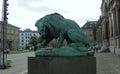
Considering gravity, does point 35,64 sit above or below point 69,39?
below

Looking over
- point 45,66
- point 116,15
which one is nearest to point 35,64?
point 45,66

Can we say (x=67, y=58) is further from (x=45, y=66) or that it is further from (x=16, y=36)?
(x=16, y=36)

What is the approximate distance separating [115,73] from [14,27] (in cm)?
15139

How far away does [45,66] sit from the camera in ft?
29.0

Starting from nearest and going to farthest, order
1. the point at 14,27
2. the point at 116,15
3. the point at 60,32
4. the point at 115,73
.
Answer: the point at 60,32 < the point at 115,73 < the point at 116,15 < the point at 14,27

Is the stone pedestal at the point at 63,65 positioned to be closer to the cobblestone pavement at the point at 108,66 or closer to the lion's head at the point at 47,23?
the lion's head at the point at 47,23

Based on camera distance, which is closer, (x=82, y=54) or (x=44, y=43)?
(x=82, y=54)

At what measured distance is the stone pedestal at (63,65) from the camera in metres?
8.68

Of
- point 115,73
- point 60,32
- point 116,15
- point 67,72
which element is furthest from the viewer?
point 116,15

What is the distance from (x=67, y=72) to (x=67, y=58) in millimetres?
389

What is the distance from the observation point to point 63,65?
8.75 meters

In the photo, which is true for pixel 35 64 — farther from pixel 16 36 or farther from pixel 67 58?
pixel 16 36

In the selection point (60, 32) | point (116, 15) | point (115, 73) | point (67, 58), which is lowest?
point (115, 73)

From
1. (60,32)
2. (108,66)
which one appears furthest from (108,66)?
(60,32)
